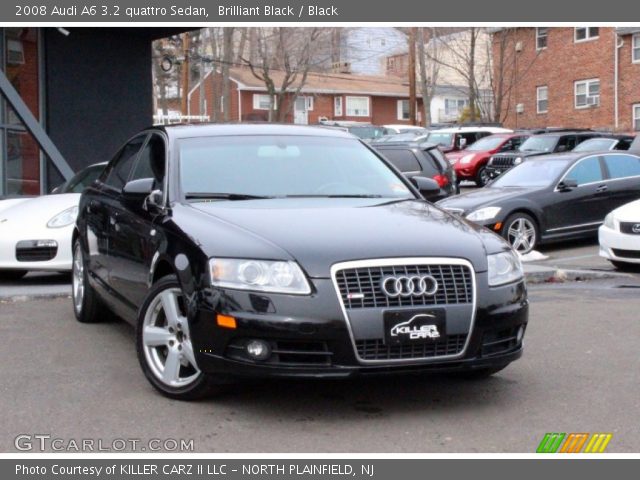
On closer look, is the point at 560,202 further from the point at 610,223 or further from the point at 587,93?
the point at 587,93

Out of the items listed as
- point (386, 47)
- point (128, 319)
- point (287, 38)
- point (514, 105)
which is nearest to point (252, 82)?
point (287, 38)

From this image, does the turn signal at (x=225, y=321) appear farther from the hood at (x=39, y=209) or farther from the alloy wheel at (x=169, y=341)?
the hood at (x=39, y=209)

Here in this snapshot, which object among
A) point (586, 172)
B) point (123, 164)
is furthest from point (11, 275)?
point (586, 172)

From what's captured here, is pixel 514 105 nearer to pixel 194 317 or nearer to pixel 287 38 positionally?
pixel 287 38

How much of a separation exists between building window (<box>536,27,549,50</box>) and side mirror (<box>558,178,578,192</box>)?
102 feet

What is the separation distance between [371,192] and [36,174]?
12689mm

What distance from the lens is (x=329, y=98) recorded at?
64812 millimetres

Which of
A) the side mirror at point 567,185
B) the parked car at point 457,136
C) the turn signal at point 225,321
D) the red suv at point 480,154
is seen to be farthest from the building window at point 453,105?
the turn signal at point 225,321

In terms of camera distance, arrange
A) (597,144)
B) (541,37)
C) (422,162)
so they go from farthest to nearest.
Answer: (541,37), (597,144), (422,162)

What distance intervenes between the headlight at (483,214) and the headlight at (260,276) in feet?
28.5

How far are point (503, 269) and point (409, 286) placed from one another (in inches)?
28.2

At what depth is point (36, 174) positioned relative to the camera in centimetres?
1805

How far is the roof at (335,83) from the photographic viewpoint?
61.5m
